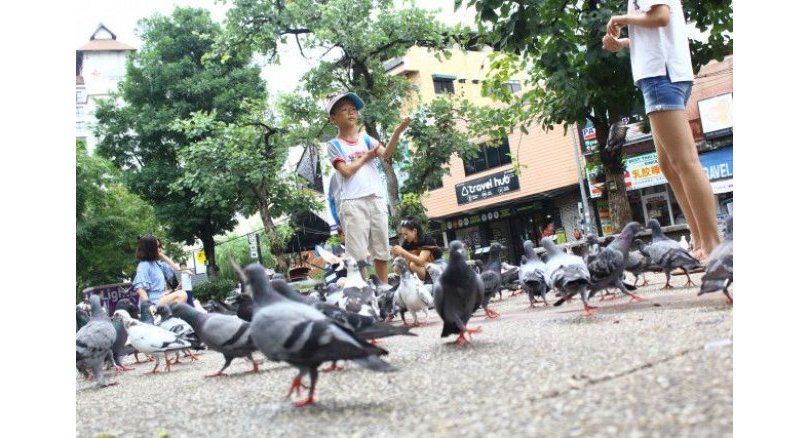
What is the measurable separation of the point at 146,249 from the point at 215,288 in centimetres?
138

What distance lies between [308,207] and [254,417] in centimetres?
743

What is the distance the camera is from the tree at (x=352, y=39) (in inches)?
339

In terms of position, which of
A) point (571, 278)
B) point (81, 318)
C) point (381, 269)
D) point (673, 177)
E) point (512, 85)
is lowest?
point (571, 278)

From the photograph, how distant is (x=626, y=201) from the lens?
6871mm

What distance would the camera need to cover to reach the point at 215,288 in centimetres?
670

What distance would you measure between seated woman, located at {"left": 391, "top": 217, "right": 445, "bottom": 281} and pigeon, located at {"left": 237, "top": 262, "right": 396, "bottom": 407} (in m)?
3.31

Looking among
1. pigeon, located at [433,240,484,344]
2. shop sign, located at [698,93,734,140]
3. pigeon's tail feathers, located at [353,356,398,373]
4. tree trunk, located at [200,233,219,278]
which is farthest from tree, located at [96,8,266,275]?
pigeon's tail feathers, located at [353,356,398,373]

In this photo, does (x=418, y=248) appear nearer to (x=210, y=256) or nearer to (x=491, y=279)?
(x=491, y=279)

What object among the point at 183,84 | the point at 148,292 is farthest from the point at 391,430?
the point at 183,84

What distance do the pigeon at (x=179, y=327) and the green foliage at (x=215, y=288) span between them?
2.69 ft

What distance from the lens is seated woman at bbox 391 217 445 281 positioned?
A: 575cm

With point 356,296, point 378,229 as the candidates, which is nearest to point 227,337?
point 356,296

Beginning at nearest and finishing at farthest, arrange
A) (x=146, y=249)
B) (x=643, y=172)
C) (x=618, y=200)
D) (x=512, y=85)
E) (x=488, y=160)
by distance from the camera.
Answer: (x=146, y=249), (x=618, y=200), (x=643, y=172), (x=512, y=85), (x=488, y=160)
